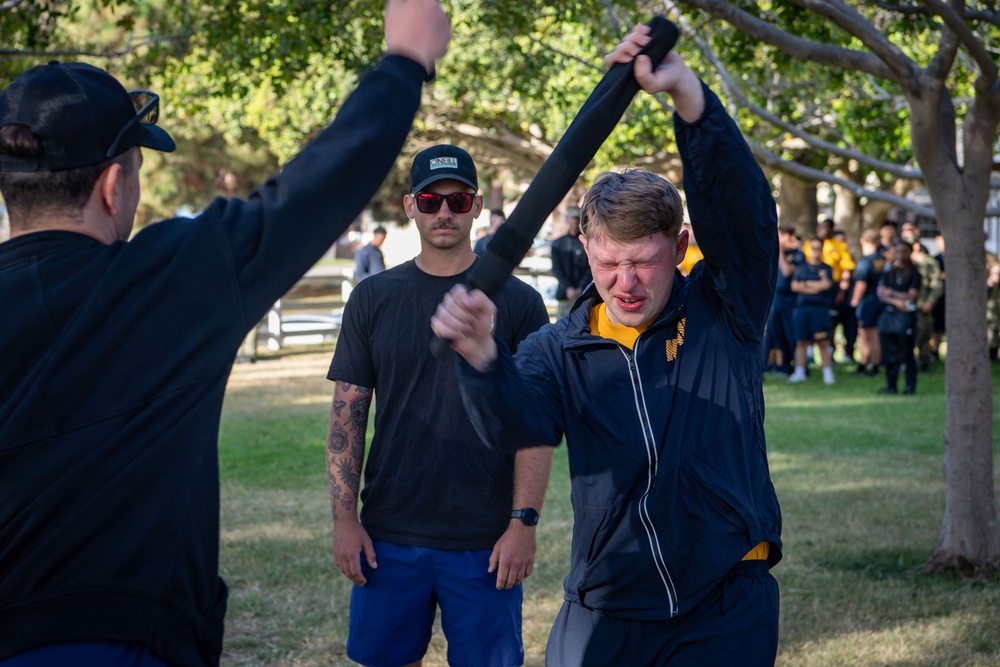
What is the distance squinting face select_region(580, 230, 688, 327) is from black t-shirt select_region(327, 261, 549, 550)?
3.72ft

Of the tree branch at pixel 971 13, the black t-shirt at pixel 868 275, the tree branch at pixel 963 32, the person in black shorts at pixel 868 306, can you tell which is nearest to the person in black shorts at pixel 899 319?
the person in black shorts at pixel 868 306

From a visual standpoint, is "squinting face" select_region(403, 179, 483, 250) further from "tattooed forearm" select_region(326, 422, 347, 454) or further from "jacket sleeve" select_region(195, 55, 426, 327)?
"jacket sleeve" select_region(195, 55, 426, 327)

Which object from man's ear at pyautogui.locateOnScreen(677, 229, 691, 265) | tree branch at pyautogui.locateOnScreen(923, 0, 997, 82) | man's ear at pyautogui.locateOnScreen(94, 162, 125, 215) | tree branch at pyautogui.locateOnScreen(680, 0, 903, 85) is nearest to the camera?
man's ear at pyautogui.locateOnScreen(94, 162, 125, 215)

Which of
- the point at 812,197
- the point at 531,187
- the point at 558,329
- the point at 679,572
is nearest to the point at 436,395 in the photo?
the point at 558,329

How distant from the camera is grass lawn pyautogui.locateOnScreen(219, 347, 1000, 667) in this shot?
20.4ft

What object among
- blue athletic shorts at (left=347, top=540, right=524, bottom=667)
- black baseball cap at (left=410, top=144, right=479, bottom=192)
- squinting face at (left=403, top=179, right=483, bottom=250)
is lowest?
blue athletic shorts at (left=347, top=540, right=524, bottom=667)

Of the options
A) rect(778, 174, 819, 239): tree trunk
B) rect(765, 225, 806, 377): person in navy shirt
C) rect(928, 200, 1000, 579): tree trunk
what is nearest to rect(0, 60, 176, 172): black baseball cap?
rect(928, 200, 1000, 579): tree trunk

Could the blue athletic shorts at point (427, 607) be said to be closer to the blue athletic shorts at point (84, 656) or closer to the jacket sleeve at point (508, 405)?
the jacket sleeve at point (508, 405)

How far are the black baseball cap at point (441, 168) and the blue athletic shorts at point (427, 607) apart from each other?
1.39 m

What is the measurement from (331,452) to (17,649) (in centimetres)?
242

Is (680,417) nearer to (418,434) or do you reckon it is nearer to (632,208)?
(632,208)

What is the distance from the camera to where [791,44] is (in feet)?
21.9

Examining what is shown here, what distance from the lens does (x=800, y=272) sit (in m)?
17.5

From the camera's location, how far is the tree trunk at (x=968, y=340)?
702 cm
